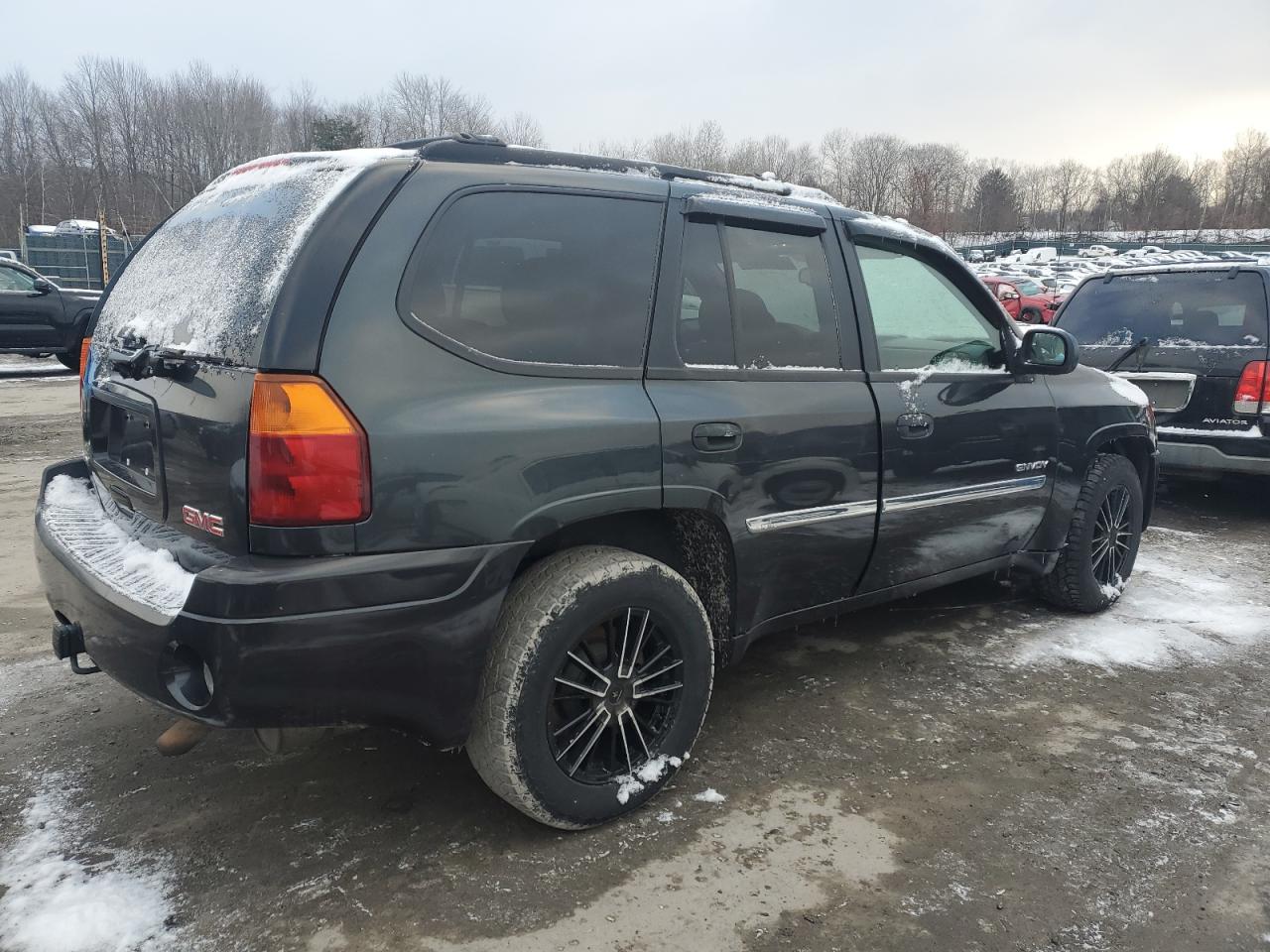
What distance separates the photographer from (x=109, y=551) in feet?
7.96

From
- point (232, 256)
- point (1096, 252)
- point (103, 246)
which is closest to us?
point (232, 256)

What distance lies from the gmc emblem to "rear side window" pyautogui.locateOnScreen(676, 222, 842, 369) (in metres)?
1.32

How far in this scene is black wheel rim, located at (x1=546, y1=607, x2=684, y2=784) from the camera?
2455 millimetres

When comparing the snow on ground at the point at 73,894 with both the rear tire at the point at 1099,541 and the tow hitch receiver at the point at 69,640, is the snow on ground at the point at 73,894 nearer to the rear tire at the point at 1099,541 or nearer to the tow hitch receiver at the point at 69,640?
the tow hitch receiver at the point at 69,640

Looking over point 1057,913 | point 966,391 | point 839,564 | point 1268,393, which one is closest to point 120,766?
point 839,564

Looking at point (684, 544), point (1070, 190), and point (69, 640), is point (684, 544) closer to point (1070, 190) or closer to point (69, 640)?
point (69, 640)

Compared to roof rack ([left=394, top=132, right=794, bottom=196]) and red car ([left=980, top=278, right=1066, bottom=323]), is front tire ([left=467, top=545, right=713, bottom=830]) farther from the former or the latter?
red car ([left=980, top=278, right=1066, bottom=323])

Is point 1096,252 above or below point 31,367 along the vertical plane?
above

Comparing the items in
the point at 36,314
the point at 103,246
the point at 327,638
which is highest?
the point at 103,246

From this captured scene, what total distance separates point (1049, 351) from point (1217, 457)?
114 inches

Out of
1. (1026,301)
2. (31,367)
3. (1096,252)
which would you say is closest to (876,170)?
(1096,252)

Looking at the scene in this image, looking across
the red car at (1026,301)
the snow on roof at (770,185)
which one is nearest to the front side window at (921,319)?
the snow on roof at (770,185)

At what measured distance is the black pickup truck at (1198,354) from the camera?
18.9 ft

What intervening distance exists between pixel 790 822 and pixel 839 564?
0.92 m
